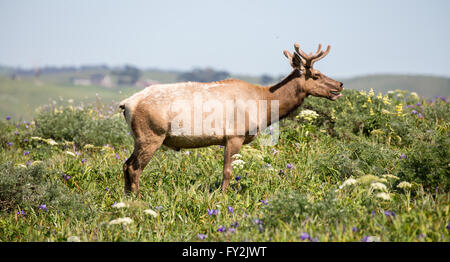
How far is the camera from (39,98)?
11562cm

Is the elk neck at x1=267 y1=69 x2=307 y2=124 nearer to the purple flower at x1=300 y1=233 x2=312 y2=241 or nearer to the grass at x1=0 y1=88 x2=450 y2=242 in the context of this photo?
the grass at x1=0 y1=88 x2=450 y2=242

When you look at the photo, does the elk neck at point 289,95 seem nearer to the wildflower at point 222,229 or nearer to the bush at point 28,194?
the wildflower at point 222,229

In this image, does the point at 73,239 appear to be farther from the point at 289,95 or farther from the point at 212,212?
the point at 289,95

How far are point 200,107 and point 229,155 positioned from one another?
88 centimetres

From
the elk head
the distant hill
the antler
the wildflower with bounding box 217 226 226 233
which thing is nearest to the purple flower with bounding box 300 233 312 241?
the wildflower with bounding box 217 226 226 233

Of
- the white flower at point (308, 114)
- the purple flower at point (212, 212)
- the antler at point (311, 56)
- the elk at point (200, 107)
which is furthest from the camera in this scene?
the white flower at point (308, 114)

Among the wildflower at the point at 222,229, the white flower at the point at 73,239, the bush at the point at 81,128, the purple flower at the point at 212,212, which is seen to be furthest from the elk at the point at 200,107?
the bush at the point at 81,128

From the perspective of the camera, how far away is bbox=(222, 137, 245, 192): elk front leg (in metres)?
6.61

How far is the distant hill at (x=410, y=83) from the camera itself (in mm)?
120062

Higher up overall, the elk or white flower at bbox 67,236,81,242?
the elk

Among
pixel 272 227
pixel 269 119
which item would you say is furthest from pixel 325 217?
pixel 269 119

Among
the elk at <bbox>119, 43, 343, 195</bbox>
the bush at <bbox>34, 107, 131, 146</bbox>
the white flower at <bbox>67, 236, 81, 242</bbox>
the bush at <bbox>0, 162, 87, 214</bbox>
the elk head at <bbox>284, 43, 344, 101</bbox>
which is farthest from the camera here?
the bush at <bbox>34, 107, 131, 146</bbox>

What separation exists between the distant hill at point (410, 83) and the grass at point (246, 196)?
11347cm

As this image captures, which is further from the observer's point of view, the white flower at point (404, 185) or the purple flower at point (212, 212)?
the purple flower at point (212, 212)
